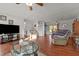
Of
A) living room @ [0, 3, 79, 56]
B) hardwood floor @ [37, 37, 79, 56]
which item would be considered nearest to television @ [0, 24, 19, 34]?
living room @ [0, 3, 79, 56]

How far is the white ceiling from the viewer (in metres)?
1.89

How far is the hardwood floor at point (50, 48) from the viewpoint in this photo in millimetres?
1881

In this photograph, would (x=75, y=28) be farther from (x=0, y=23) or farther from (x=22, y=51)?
(x=0, y=23)

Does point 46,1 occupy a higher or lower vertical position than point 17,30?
higher

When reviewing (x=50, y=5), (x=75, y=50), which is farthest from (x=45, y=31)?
(x=75, y=50)

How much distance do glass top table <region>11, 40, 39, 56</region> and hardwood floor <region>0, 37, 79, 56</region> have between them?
2.5 inches

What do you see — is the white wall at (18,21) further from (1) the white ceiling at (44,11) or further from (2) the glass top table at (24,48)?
(2) the glass top table at (24,48)

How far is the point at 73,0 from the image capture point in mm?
1900

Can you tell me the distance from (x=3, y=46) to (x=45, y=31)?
2.11ft

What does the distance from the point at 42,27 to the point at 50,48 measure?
0.33 metres

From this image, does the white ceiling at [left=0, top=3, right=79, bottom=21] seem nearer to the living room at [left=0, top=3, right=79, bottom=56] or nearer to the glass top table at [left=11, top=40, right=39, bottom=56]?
the living room at [left=0, top=3, right=79, bottom=56]

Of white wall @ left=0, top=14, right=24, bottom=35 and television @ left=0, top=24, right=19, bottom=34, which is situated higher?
white wall @ left=0, top=14, right=24, bottom=35

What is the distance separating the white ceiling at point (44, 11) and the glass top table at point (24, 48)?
0.37 m

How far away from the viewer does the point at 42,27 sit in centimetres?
195
